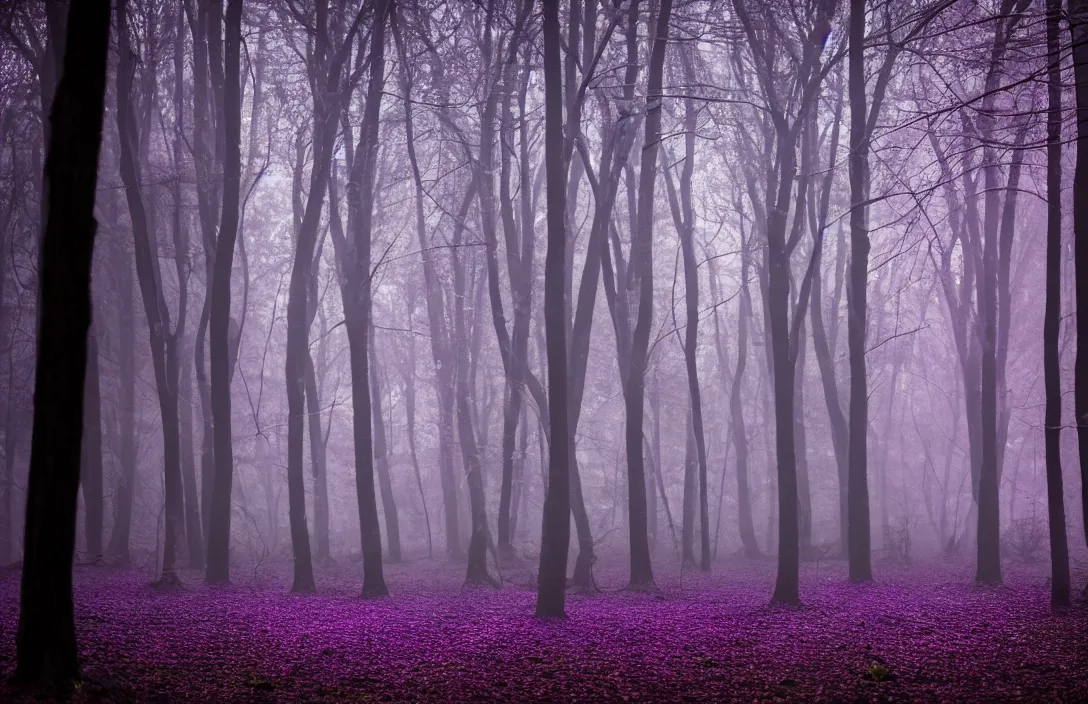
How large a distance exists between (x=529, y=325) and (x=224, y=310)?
7.17 metres

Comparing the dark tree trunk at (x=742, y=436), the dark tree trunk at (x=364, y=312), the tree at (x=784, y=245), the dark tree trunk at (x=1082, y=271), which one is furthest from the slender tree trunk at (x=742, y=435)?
the dark tree trunk at (x=1082, y=271)

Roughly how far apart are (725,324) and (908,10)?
17.7 metres

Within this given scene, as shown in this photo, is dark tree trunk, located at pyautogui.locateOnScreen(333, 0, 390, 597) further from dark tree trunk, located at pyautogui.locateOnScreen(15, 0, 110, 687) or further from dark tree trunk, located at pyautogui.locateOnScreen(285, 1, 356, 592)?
dark tree trunk, located at pyautogui.locateOnScreen(15, 0, 110, 687)

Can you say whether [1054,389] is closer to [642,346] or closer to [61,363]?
[642,346]

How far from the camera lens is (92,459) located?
17.1 metres

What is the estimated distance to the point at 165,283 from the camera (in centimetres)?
2477

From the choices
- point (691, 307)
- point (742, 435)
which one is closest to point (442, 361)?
point (691, 307)

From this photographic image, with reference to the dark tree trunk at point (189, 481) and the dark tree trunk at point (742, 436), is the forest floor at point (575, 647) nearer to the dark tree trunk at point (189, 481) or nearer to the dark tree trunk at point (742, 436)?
the dark tree trunk at point (189, 481)

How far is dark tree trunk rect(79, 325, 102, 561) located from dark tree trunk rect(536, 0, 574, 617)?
39.9 ft

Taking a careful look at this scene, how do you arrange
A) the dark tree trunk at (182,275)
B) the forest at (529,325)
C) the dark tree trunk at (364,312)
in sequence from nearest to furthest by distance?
the forest at (529,325)
the dark tree trunk at (364,312)
the dark tree trunk at (182,275)

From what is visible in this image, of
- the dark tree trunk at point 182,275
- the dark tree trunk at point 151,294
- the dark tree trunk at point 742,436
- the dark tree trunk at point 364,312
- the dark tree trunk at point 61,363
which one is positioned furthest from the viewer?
the dark tree trunk at point 742,436

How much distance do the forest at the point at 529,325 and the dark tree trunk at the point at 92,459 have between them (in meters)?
0.09

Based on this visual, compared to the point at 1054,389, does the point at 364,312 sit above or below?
above

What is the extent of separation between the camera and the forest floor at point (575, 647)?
5.82 metres
